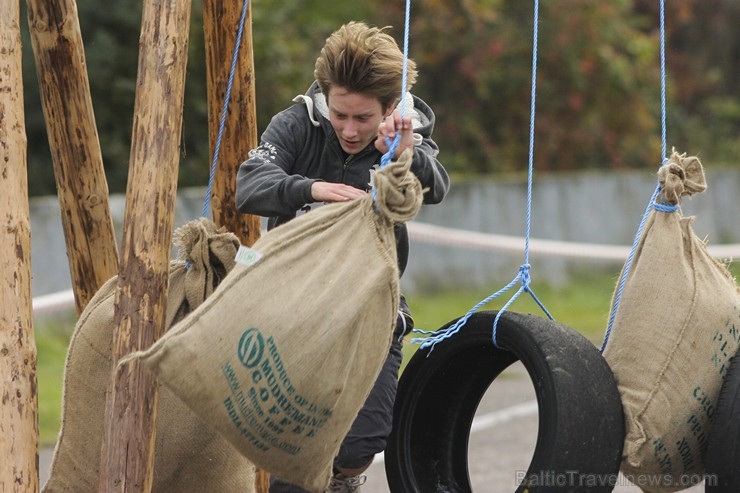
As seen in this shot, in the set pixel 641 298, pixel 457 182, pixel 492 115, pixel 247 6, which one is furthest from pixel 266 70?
pixel 641 298

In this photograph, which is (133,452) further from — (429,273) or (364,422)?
(429,273)

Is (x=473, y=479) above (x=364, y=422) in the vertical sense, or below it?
below

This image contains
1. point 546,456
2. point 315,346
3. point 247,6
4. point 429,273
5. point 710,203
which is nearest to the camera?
point 315,346

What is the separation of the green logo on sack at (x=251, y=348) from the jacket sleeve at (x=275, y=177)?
62cm

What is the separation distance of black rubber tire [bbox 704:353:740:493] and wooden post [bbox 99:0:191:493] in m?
1.71

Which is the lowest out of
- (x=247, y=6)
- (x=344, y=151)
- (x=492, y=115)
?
(x=492, y=115)

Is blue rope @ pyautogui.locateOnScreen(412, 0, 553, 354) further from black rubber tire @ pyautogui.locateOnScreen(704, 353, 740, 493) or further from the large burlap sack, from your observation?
the large burlap sack

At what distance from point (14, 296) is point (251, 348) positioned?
94 cm

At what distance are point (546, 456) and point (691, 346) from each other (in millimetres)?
590

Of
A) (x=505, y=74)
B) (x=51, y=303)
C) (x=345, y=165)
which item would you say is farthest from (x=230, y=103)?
(x=505, y=74)

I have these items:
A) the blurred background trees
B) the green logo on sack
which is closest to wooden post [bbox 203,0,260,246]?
the green logo on sack

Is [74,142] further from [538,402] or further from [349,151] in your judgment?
[538,402]

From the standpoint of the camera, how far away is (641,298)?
4.00 m

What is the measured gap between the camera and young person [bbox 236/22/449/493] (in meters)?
3.98
